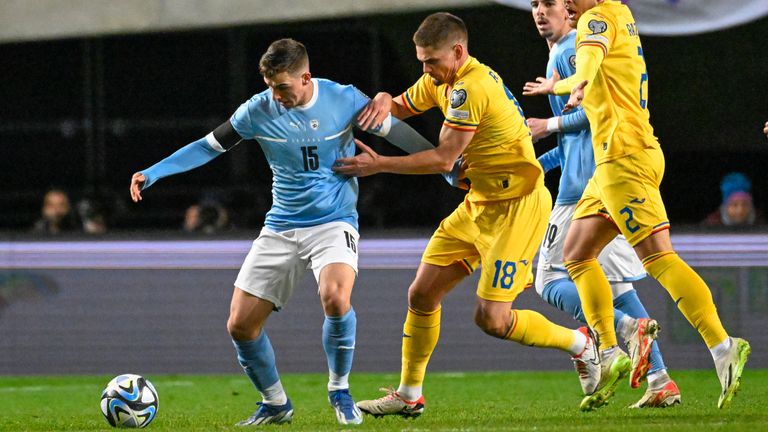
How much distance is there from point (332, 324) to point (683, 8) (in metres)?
4.59

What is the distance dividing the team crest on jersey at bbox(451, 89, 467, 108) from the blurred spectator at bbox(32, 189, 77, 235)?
569cm

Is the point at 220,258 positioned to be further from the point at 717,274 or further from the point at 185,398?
the point at 717,274

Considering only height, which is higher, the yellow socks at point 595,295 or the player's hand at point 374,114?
the player's hand at point 374,114

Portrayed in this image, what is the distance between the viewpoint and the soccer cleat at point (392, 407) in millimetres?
6719

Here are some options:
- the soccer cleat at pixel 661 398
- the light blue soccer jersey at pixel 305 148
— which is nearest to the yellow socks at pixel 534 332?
the soccer cleat at pixel 661 398

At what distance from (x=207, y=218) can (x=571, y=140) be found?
455 centimetres

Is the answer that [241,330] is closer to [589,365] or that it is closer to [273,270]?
[273,270]

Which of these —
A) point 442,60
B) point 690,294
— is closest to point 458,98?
point 442,60

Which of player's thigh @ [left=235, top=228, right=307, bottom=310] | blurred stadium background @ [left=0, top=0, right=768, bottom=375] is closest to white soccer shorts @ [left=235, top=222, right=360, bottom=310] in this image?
player's thigh @ [left=235, top=228, right=307, bottom=310]

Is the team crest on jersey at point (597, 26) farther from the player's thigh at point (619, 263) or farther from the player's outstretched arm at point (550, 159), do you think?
the player's thigh at point (619, 263)

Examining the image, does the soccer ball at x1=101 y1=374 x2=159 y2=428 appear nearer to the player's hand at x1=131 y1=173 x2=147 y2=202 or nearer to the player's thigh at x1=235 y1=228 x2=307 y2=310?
the player's thigh at x1=235 y1=228 x2=307 y2=310

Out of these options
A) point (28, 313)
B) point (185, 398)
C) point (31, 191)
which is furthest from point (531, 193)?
point (31, 191)

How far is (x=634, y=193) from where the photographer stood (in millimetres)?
6449

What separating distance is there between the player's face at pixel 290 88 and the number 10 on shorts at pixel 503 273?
4.06 feet
